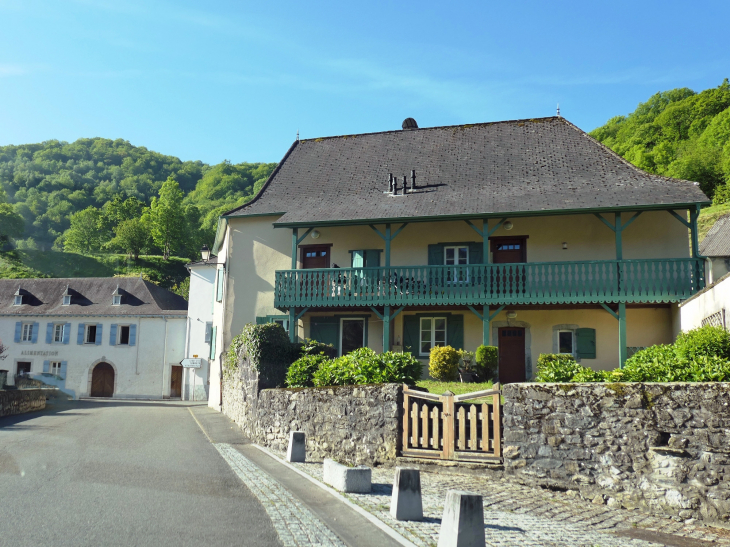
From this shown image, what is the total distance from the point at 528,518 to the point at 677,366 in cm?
345

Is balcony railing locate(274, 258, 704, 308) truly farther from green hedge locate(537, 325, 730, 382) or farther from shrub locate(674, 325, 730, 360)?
shrub locate(674, 325, 730, 360)

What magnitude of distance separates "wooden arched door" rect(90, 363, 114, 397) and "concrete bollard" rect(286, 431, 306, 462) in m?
29.9

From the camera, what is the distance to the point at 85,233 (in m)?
87.7

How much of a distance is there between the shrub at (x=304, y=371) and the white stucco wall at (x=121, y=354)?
24.6m

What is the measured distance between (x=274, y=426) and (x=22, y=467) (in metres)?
4.67

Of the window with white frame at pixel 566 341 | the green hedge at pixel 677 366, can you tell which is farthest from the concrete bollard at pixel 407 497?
the window with white frame at pixel 566 341

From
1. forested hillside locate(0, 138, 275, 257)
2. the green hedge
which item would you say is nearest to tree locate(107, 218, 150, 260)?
forested hillside locate(0, 138, 275, 257)

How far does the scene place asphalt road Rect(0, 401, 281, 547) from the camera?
20.0 ft

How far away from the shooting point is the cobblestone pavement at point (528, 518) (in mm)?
6695

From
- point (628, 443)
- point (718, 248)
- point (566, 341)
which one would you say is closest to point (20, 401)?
point (566, 341)

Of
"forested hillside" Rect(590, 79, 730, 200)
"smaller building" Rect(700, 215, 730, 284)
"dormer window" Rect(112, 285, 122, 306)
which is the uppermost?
"forested hillside" Rect(590, 79, 730, 200)

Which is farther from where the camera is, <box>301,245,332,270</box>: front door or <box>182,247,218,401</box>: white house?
<box>182,247,218,401</box>: white house

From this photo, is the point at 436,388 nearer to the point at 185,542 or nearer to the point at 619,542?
the point at 619,542

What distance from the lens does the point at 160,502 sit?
750 cm
